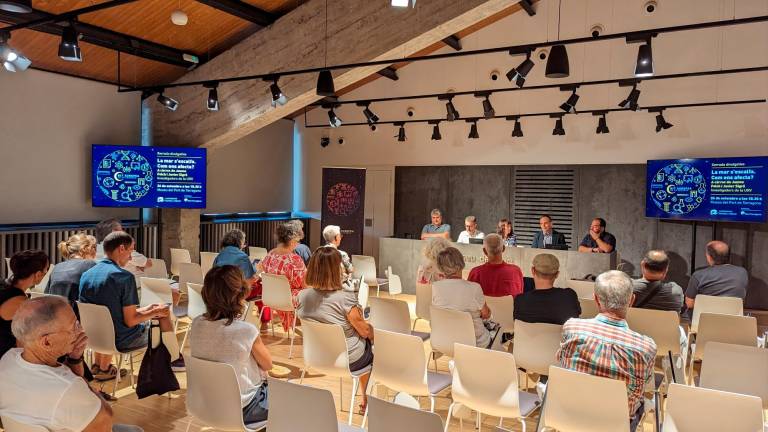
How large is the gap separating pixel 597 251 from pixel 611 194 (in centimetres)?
184

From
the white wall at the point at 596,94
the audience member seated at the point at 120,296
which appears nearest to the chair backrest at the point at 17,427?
the audience member seated at the point at 120,296

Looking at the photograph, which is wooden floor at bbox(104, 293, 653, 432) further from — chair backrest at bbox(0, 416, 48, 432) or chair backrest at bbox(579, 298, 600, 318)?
chair backrest at bbox(0, 416, 48, 432)

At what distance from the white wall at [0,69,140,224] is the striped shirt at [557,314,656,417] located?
8.13 meters

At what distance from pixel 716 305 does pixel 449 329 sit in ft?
9.34

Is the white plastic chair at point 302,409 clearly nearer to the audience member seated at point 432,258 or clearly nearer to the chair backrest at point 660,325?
the audience member seated at point 432,258

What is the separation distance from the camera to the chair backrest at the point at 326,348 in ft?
12.9

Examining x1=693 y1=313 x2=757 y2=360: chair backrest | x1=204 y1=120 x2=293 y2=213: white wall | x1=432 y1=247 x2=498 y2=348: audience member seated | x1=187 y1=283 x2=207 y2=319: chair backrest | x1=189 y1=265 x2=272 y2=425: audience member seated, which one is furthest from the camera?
x1=204 y1=120 x2=293 y2=213: white wall

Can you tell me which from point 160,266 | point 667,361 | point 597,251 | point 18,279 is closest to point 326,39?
point 160,266

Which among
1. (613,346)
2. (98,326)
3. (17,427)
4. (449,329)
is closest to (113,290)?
(98,326)

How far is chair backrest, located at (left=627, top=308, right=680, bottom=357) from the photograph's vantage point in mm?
4449

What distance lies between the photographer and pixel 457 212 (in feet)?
38.4

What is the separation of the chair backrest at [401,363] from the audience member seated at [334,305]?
376 mm

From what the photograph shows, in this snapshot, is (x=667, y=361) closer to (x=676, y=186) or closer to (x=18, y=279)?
(x=18, y=279)

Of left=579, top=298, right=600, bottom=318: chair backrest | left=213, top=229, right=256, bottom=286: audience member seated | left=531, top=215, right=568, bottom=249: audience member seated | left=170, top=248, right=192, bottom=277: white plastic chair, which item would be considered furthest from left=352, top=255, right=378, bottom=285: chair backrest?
left=579, top=298, right=600, bottom=318: chair backrest
